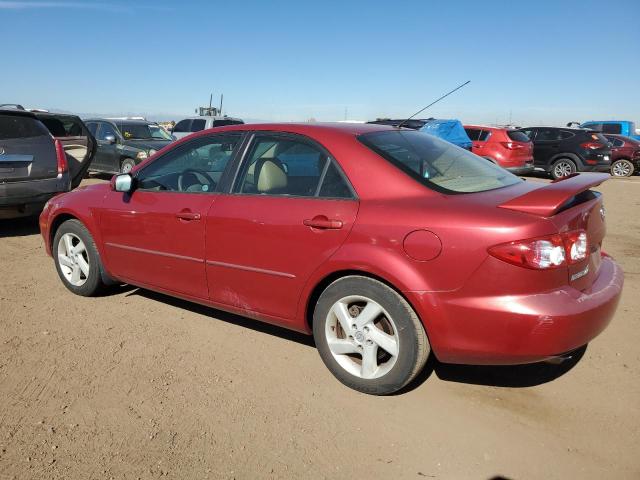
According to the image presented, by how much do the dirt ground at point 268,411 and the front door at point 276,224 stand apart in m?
0.50

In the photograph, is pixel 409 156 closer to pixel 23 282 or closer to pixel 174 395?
pixel 174 395

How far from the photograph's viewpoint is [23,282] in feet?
16.3

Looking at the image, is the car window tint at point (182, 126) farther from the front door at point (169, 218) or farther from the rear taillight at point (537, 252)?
the rear taillight at point (537, 252)

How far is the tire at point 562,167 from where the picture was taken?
51.1 feet

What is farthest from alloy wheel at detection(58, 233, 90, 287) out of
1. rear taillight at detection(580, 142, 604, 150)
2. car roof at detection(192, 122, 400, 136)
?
rear taillight at detection(580, 142, 604, 150)

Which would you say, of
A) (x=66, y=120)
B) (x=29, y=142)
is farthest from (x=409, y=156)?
(x=66, y=120)

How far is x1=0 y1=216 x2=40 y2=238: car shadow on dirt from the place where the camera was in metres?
7.22

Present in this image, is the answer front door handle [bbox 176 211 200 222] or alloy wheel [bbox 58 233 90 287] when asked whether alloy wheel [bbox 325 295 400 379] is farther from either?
alloy wheel [bbox 58 233 90 287]

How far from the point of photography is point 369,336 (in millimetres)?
2912

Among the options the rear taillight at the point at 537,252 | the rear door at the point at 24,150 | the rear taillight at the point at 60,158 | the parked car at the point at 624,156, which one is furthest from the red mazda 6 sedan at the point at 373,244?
the parked car at the point at 624,156

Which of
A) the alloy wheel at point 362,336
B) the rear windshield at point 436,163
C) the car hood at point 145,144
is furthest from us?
the car hood at point 145,144

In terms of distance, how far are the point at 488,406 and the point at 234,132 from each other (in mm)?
2383

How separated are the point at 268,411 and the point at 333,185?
51.9 inches

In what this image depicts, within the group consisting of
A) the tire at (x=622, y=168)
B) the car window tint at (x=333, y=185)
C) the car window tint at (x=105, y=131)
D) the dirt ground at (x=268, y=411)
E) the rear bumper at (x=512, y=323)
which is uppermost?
the tire at (x=622, y=168)
